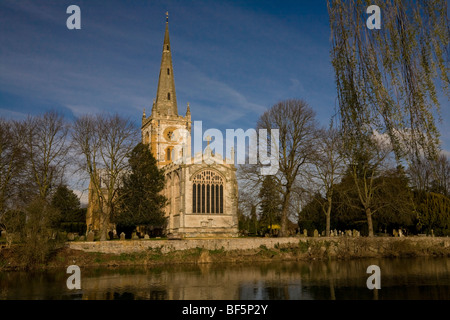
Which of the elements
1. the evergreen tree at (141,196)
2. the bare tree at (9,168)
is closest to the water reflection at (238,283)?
the bare tree at (9,168)

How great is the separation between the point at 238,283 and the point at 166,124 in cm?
4239

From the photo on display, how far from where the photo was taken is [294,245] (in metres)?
26.0

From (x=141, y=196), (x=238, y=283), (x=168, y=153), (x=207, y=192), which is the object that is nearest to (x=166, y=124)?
(x=168, y=153)

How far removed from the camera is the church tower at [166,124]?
181 ft

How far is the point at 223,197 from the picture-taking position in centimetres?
4378

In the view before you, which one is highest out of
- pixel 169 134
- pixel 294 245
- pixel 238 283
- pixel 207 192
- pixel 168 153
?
pixel 169 134

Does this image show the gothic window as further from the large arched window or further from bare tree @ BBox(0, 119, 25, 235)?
bare tree @ BBox(0, 119, 25, 235)

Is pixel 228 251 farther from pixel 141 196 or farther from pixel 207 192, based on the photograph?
pixel 207 192

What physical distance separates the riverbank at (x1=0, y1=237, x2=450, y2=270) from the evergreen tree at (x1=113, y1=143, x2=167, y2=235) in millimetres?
9890

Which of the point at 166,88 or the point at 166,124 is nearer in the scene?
the point at 166,124

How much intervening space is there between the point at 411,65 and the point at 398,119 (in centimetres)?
104

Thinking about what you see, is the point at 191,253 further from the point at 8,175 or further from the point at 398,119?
the point at 398,119

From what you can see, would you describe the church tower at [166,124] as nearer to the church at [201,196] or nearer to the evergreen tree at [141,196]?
the church at [201,196]
